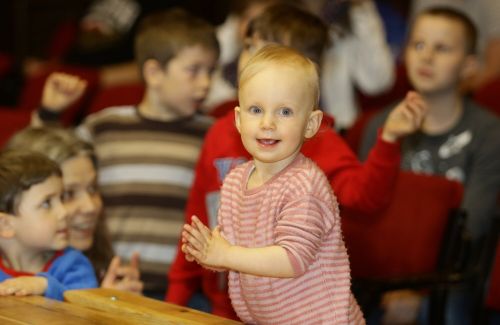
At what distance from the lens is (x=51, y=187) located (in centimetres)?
282

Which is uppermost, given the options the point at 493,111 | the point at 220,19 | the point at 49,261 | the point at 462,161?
the point at 220,19

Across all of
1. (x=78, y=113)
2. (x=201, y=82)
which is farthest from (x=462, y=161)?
(x=78, y=113)

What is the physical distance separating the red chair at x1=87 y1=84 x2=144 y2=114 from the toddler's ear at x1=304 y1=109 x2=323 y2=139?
229 cm

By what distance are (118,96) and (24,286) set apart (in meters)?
2.07

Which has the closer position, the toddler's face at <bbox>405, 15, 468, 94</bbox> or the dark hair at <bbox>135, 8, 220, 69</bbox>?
the dark hair at <bbox>135, 8, 220, 69</bbox>

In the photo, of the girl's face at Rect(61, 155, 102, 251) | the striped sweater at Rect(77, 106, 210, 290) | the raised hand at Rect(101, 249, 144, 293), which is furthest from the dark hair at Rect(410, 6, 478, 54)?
the raised hand at Rect(101, 249, 144, 293)

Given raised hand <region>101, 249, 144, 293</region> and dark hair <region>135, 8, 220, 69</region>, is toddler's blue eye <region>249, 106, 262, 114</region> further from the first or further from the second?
dark hair <region>135, 8, 220, 69</region>

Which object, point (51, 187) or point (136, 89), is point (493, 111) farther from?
point (51, 187)

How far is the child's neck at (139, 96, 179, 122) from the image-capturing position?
11.8 ft

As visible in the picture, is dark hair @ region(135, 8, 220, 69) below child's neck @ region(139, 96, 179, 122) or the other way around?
the other way around

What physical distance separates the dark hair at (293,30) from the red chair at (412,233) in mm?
551

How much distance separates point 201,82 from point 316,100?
1.35 metres

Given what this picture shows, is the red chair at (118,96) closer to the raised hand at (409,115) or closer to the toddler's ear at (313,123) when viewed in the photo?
the raised hand at (409,115)

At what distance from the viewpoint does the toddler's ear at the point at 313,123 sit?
2166mm
